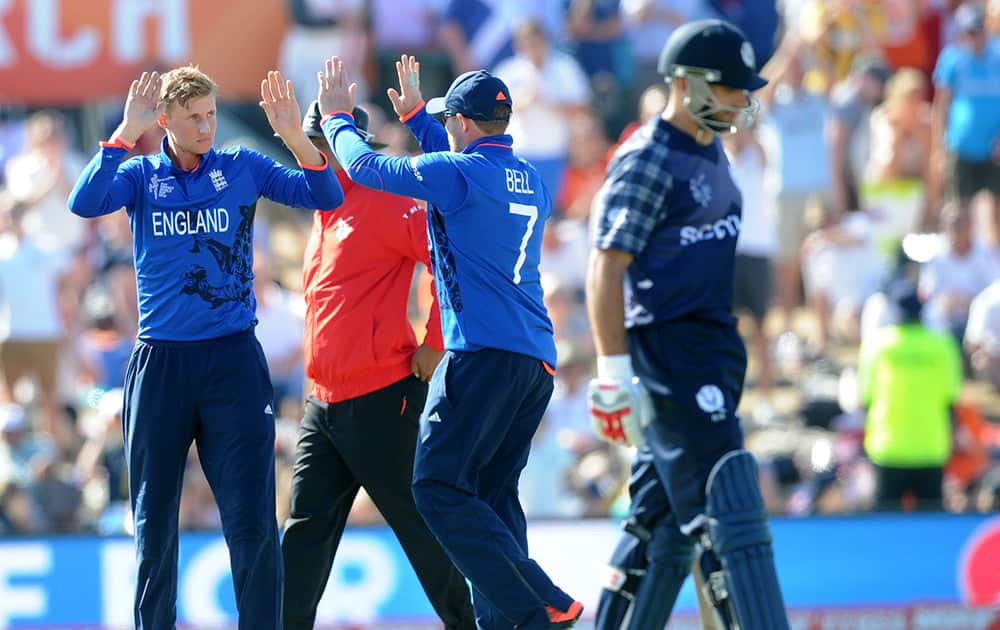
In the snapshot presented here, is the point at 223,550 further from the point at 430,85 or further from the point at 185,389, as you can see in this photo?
the point at 430,85

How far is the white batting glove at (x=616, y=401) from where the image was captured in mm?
6641

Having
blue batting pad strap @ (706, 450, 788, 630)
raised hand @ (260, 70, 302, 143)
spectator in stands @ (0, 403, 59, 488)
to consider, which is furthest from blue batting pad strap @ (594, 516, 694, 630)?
spectator in stands @ (0, 403, 59, 488)

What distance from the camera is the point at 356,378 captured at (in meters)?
6.79

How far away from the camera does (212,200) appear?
6.17 meters

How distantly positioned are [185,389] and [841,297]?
8.16m

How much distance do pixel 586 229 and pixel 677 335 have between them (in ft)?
21.0

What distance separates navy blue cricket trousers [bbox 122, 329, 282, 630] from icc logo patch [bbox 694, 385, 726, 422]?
162cm

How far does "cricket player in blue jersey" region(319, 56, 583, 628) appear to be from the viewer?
20.5 feet

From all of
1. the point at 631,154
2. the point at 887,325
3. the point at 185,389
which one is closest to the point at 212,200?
the point at 185,389

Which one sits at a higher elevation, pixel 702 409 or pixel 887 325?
pixel 702 409

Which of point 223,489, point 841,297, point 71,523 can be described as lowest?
point 71,523

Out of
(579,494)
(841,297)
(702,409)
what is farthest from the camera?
(841,297)

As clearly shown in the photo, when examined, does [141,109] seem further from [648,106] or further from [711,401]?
[648,106]

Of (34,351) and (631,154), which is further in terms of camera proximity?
(34,351)
